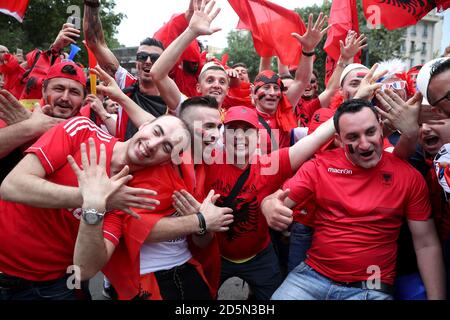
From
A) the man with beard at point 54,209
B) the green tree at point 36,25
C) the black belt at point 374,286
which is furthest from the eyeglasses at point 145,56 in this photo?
the green tree at point 36,25

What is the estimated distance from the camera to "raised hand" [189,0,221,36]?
2975mm

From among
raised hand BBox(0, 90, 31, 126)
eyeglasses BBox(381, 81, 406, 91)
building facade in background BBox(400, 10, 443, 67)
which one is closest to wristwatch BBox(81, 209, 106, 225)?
raised hand BBox(0, 90, 31, 126)

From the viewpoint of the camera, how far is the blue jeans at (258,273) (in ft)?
9.74

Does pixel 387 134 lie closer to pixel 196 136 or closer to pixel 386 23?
pixel 196 136

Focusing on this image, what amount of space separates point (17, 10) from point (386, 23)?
14.0 ft

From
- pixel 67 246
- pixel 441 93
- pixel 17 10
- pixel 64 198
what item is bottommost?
pixel 67 246

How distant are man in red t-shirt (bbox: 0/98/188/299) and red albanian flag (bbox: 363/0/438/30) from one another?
3.45 meters

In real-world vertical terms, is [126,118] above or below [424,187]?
above

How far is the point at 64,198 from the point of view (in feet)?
6.54

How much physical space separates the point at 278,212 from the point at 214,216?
40cm

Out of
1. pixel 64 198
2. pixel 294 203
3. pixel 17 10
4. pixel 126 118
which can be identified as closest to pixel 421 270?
pixel 294 203

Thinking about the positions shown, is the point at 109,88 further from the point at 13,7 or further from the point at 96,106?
the point at 13,7

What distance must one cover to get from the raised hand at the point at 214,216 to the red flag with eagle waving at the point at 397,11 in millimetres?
3318

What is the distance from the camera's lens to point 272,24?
17.1 ft
